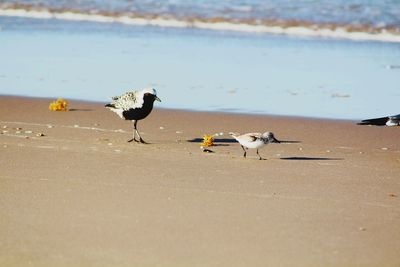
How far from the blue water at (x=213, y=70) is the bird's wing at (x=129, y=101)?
2.13 meters

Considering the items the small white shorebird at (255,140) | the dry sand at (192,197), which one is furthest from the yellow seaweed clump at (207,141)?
the small white shorebird at (255,140)

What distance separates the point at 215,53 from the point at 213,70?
289cm

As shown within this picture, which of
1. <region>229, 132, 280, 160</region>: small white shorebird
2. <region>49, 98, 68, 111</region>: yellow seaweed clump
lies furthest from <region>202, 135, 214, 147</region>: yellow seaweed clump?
<region>49, 98, 68, 111</region>: yellow seaweed clump

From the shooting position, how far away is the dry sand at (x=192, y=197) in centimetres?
623

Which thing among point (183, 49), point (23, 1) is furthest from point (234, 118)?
point (23, 1)

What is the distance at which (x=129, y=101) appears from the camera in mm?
11406

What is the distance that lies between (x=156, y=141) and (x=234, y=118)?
201cm

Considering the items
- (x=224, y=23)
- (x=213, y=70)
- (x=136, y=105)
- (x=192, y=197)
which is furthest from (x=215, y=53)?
(x=192, y=197)

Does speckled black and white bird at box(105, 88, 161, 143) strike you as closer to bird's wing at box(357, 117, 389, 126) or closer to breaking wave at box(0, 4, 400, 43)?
bird's wing at box(357, 117, 389, 126)

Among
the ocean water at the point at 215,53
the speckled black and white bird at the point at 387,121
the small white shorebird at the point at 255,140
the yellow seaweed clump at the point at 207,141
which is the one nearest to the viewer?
the small white shorebird at the point at 255,140

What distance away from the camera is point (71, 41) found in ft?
69.9

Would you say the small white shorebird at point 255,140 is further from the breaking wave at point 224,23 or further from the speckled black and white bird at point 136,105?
the breaking wave at point 224,23

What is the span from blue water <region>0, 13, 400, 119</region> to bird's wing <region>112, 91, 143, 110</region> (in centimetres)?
213

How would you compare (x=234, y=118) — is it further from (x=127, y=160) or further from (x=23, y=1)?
(x=23, y=1)
